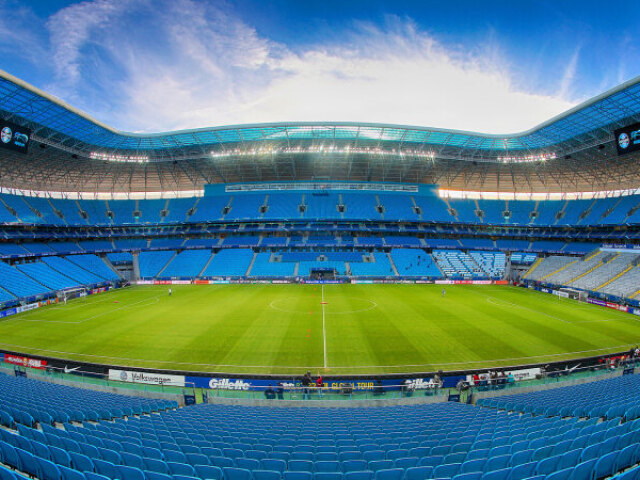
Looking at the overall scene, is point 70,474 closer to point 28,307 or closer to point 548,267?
point 28,307

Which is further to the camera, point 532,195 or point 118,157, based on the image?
point 532,195

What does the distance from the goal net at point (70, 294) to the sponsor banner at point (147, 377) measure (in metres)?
27.1

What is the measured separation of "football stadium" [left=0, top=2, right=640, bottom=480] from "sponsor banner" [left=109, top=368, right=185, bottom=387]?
103 millimetres

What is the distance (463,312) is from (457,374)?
52.1ft

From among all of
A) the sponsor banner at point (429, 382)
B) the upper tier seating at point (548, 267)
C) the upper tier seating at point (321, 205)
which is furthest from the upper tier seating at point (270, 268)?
the upper tier seating at point (548, 267)

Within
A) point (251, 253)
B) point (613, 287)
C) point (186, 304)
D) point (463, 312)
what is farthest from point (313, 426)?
point (251, 253)

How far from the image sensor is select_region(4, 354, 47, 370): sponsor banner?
56.1 ft

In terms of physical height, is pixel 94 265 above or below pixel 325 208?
below

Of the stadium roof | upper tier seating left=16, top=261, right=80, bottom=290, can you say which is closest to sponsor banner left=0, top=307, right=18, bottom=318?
upper tier seating left=16, top=261, right=80, bottom=290

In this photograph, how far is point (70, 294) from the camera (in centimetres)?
3731

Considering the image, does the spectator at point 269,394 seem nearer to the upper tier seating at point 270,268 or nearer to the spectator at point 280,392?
the spectator at point 280,392

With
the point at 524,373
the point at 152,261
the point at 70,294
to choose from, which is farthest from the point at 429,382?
the point at 152,261

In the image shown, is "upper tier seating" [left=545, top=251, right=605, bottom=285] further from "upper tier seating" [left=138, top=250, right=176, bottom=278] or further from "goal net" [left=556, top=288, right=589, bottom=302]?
"upper tier seating" [left=138, top=250, right=176, bottom=278]

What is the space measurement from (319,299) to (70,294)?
31.3 m
